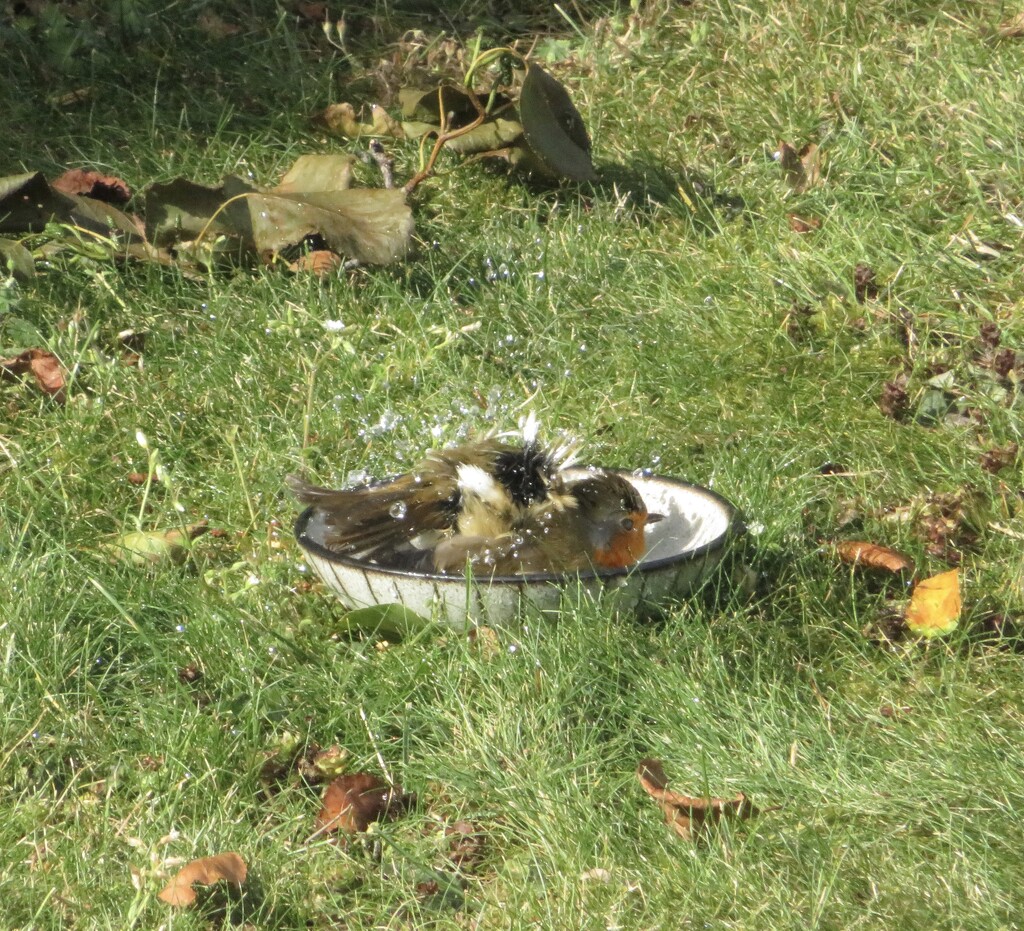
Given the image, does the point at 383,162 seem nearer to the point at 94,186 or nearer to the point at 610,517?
the point at 94,186

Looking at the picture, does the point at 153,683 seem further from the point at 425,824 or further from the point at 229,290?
the point at 229,290

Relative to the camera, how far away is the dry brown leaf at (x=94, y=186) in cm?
594

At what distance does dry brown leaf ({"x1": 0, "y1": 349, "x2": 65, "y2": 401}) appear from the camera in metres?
5.00

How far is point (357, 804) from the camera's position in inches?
129

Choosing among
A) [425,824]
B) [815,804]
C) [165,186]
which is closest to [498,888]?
[425,824]

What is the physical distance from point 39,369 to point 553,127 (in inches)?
89.1

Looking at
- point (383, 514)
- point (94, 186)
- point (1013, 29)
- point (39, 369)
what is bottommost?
point (39, 369)

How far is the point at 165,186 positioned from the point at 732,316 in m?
2.10

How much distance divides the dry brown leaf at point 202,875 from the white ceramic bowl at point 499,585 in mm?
814

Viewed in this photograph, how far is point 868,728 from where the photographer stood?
340 centimetres

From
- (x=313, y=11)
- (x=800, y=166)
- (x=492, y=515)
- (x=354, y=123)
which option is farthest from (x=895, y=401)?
(x=313, y=11)

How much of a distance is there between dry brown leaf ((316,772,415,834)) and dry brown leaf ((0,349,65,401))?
220 centimetres

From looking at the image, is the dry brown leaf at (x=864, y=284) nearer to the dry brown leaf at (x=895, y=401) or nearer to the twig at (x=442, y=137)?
the dry brown leaf at (x=895, y=401)

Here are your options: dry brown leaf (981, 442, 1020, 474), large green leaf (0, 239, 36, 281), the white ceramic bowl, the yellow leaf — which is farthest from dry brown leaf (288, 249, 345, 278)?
the yellow leaf
